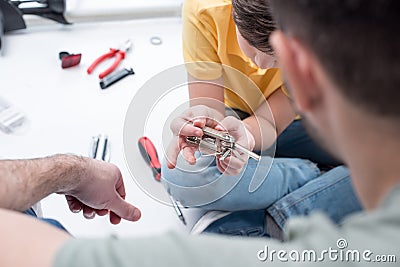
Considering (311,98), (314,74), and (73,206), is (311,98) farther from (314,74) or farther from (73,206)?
(73,206)

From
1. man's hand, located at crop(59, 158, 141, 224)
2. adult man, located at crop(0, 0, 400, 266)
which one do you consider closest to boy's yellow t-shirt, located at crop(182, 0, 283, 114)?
man's hand, located at crop(59, 158, 141, 224)

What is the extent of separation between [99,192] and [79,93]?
0.44m

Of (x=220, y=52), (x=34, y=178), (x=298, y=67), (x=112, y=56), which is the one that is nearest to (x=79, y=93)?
(x=112, y=56)

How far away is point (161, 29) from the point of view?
124cm

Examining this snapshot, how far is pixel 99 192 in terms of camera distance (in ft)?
2.13

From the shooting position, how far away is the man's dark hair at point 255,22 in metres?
0.58

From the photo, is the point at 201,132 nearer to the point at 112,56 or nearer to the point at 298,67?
the point at 298,67

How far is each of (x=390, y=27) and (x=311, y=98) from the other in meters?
0.08

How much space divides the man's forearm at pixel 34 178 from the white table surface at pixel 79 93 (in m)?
0.23

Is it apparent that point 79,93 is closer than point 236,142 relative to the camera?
No

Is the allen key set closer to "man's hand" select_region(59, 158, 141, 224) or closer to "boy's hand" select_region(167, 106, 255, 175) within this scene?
"boy's hand" select_region(167, 106, 255, 175)

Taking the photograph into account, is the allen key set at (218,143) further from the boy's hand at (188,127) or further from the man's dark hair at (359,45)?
the man's dark hair at (359,45)

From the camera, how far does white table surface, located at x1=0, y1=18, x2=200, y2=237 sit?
85 centimetres

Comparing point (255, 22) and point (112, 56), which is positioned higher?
point (255, 22)
